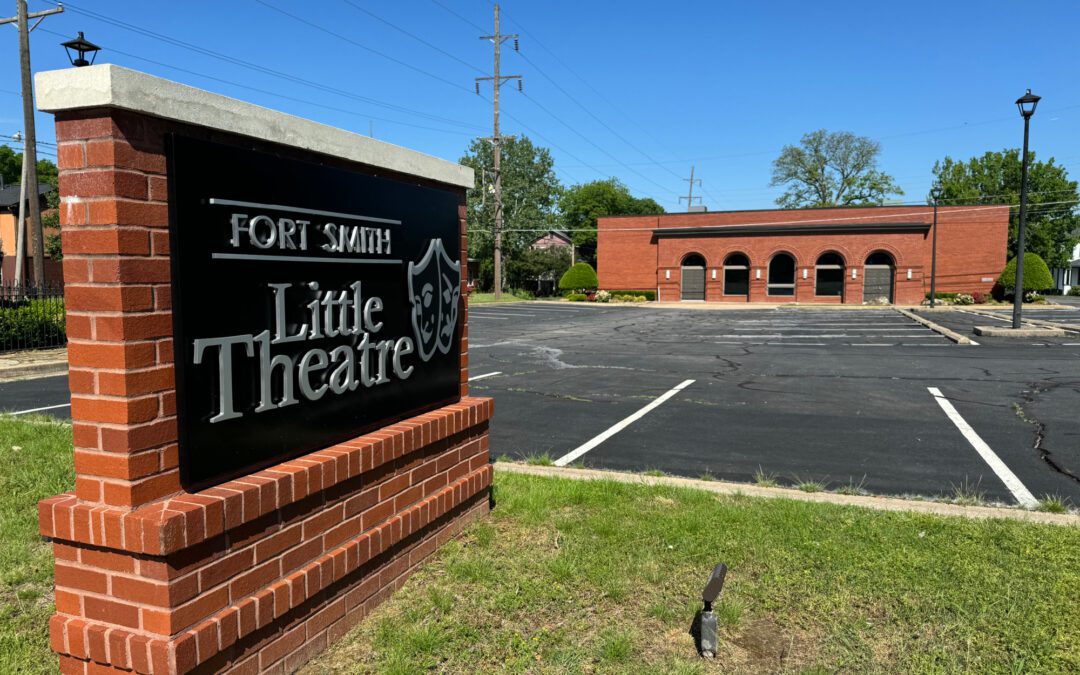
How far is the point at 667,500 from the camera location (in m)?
5.03

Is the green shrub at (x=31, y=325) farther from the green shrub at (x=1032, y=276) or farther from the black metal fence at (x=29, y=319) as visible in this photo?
the green shrub at (x=1032, y=276)

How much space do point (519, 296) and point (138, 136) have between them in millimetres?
56968

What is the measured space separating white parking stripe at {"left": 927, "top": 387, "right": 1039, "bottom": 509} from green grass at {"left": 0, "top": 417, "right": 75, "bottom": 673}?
618 centimetres

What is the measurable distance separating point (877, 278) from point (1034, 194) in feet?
148

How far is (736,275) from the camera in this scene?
1978 inches

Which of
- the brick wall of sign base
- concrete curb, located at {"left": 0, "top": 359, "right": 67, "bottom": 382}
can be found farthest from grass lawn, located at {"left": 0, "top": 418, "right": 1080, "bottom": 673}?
concrete curb, located at {"left": 0, "top": 359, "right": 67, "bottom": 382}

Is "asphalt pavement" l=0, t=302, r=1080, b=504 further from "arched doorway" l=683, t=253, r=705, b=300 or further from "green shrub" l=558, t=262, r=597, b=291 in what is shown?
"green shrub" l=558, t=262, r=597, b=291

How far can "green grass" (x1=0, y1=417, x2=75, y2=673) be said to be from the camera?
318 cm

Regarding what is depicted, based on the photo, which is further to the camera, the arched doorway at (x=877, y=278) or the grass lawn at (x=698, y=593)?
the arched doorway at (x=877, y=278)

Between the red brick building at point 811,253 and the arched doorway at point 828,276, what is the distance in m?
0.07

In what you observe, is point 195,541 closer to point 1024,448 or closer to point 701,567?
point 701,567

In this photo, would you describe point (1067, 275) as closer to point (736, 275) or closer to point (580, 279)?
point (736, 275)

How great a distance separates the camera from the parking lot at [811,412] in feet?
20.6

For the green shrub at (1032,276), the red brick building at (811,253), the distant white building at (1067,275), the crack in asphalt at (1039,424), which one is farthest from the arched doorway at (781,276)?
the distant white building at (1067,275)
